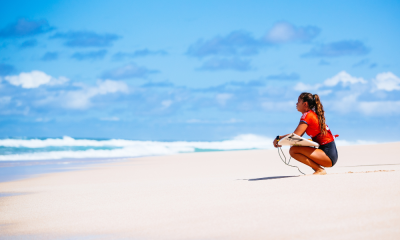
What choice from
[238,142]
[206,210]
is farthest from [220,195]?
[238,142]

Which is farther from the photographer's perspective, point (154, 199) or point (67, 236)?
point (154, 199)

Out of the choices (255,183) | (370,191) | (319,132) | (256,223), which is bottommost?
(256,223)

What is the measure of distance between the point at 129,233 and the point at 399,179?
3.14 meters

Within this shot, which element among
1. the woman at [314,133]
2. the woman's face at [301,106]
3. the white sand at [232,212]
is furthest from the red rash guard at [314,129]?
the white sand at [232,212]

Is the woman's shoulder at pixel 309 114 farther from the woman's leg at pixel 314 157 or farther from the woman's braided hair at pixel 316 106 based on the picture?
the woman's leg at pixel 314 157

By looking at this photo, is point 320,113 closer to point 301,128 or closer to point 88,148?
point 301,128

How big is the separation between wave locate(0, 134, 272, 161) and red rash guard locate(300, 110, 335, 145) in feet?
47.2

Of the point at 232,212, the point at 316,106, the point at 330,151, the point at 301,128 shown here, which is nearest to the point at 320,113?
the point at 316,106

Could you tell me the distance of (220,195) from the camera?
4.48 meters

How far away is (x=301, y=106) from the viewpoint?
5.35 metres

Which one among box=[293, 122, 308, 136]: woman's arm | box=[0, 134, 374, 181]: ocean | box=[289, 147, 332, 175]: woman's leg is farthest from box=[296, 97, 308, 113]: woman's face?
box=[0, 134, 374, 181]: ocean

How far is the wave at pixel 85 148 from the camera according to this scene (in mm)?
18938

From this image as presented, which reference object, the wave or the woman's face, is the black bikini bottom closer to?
the woman's face

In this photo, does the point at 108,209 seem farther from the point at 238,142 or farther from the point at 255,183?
the point at 238,142
